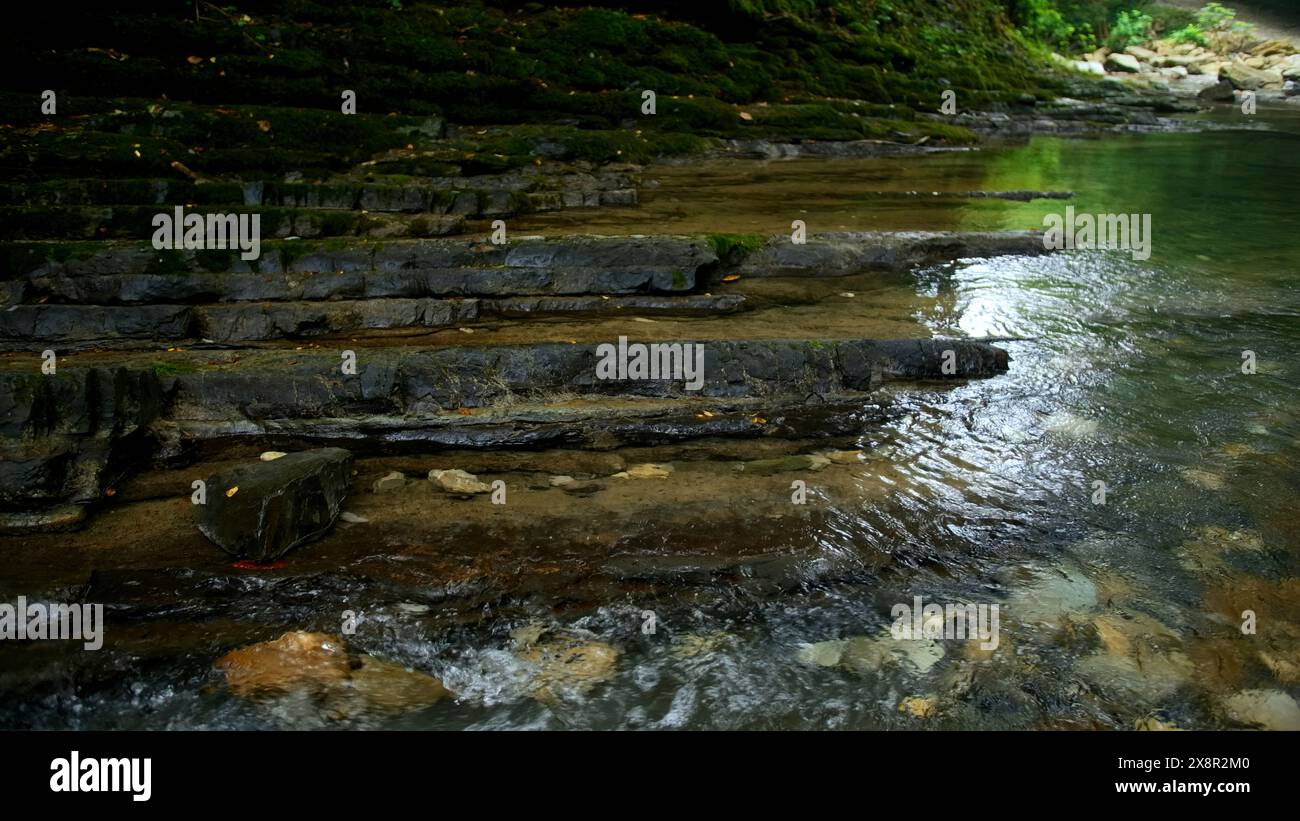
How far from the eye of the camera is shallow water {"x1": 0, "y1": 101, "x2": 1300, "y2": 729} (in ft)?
9.36

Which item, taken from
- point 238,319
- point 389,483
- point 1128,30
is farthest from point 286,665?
point 1128,30

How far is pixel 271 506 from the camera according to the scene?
138 inches

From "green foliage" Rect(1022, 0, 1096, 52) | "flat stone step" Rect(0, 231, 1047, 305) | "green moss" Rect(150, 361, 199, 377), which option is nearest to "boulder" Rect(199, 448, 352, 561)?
"green moss" Rect(150, 361, 199, 377)

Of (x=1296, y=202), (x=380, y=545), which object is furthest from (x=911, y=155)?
(x=380, y=545)

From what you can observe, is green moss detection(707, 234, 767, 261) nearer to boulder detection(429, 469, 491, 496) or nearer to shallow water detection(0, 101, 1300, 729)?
shallow water detection(0, 101, 1300, 729)

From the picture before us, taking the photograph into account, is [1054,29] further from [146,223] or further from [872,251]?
[146,223]

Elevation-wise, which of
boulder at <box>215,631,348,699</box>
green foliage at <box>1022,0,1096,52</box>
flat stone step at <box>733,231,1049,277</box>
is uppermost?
green foliage at <box>1022,0,1096,52</box>

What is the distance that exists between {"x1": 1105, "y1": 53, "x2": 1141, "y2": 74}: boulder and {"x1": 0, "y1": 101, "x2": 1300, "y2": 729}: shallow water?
129 ft

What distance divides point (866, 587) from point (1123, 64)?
1705 inches

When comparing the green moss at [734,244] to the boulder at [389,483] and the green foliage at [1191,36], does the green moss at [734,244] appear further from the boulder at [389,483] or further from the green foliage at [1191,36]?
the green foliage at [1191,36]

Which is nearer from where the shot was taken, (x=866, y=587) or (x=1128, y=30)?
(x=866, y=587)

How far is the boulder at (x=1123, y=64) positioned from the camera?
36.3 m

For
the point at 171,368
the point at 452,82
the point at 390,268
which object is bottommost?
the point at 171,368

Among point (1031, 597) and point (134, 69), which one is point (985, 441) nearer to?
point (1031, 597)
